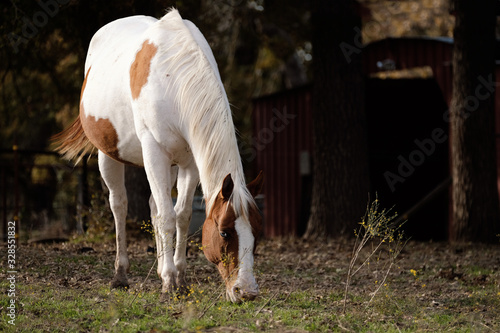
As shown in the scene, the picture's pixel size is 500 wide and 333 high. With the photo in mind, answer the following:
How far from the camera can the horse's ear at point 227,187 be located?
4.39 m

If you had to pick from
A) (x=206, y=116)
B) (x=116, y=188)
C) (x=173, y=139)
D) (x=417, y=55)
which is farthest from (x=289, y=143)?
(x=206, y=116)

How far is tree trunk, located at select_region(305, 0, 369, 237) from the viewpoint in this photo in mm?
9352

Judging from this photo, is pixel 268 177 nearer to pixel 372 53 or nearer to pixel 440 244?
pixel 372 53

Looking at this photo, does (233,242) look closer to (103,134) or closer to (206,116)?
(206,116)

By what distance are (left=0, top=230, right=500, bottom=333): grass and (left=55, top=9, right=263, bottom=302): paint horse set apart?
28cm

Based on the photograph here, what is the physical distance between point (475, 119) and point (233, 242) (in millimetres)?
5891

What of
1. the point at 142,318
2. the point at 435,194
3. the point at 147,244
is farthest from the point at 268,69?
the point at 142,318

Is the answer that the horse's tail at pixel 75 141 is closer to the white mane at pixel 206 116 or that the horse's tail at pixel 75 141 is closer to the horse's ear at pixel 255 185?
the white mane at pixel 206 116

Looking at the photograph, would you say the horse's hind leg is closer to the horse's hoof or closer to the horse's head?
the horse's hoof

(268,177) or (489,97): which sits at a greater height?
(489,97)

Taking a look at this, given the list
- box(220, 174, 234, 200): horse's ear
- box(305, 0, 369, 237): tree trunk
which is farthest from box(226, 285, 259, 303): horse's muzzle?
box(305, 0, 369, 237): tree trunk

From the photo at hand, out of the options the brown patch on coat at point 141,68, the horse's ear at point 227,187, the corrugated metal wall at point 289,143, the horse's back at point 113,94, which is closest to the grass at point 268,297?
the horse's ear at point 227,187

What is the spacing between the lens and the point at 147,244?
26.7ft

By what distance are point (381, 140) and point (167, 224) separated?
8.62 metres
